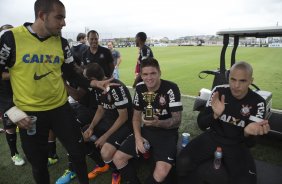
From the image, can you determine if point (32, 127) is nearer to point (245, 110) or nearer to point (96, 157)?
point (96, 157)

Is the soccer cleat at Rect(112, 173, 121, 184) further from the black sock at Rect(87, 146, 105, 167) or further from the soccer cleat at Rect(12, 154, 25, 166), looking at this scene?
the soccer cleat at Rect(12, 154, 25, 166)

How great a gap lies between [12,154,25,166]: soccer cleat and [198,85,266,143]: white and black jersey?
293 centimetres

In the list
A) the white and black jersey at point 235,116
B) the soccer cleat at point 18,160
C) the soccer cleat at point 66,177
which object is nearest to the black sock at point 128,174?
the soccer cleat at point 66,177

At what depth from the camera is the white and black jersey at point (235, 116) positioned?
268cm

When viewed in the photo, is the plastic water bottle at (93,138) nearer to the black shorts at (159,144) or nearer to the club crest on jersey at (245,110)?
the black shorts at (159,144)

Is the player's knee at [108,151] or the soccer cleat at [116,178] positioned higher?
the player's knee at [108,151]

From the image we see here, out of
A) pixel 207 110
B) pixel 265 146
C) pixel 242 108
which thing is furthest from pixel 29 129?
pixel 265 146

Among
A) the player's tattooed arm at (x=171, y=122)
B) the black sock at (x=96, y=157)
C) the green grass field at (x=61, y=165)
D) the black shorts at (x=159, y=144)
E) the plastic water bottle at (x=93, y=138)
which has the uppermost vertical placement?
the player's tattooed arm at (x=171, y=122)

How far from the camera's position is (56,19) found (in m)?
2.27

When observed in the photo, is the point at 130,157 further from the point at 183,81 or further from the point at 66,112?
the point at 183,81

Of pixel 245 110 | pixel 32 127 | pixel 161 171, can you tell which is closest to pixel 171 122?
pixel 161 171

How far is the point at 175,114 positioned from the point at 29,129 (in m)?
1.69

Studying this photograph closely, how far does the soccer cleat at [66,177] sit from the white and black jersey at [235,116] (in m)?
1.99

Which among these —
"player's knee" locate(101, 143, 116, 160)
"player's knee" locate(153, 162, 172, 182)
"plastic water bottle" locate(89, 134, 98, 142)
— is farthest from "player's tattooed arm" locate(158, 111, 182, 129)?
"plastic water bottle" locate(89, 134, 98, 142)
